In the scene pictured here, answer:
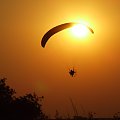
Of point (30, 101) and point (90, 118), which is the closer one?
point (30, 101)

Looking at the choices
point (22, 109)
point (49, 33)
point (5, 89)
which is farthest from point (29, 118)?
point (49, 33)

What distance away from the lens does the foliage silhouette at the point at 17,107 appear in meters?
33.6

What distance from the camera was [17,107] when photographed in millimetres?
35219

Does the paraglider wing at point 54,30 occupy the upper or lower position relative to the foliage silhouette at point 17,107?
upper

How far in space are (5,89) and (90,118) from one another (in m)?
16.6

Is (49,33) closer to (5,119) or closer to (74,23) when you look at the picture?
(74,23)

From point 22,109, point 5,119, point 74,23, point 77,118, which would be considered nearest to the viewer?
point 5,119

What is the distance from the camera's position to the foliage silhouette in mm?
33612

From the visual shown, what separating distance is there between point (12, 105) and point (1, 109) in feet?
5.97

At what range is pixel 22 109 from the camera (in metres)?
35.0

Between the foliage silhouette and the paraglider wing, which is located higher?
the paraglider wing

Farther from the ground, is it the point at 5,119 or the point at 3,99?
the point at 3,99

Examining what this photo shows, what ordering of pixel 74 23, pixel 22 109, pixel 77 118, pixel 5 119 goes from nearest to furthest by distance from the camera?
pixel 5 119, pixel 22 109, pixel 74 23, pixel 77 118

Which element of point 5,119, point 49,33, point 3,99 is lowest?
point 5,119
